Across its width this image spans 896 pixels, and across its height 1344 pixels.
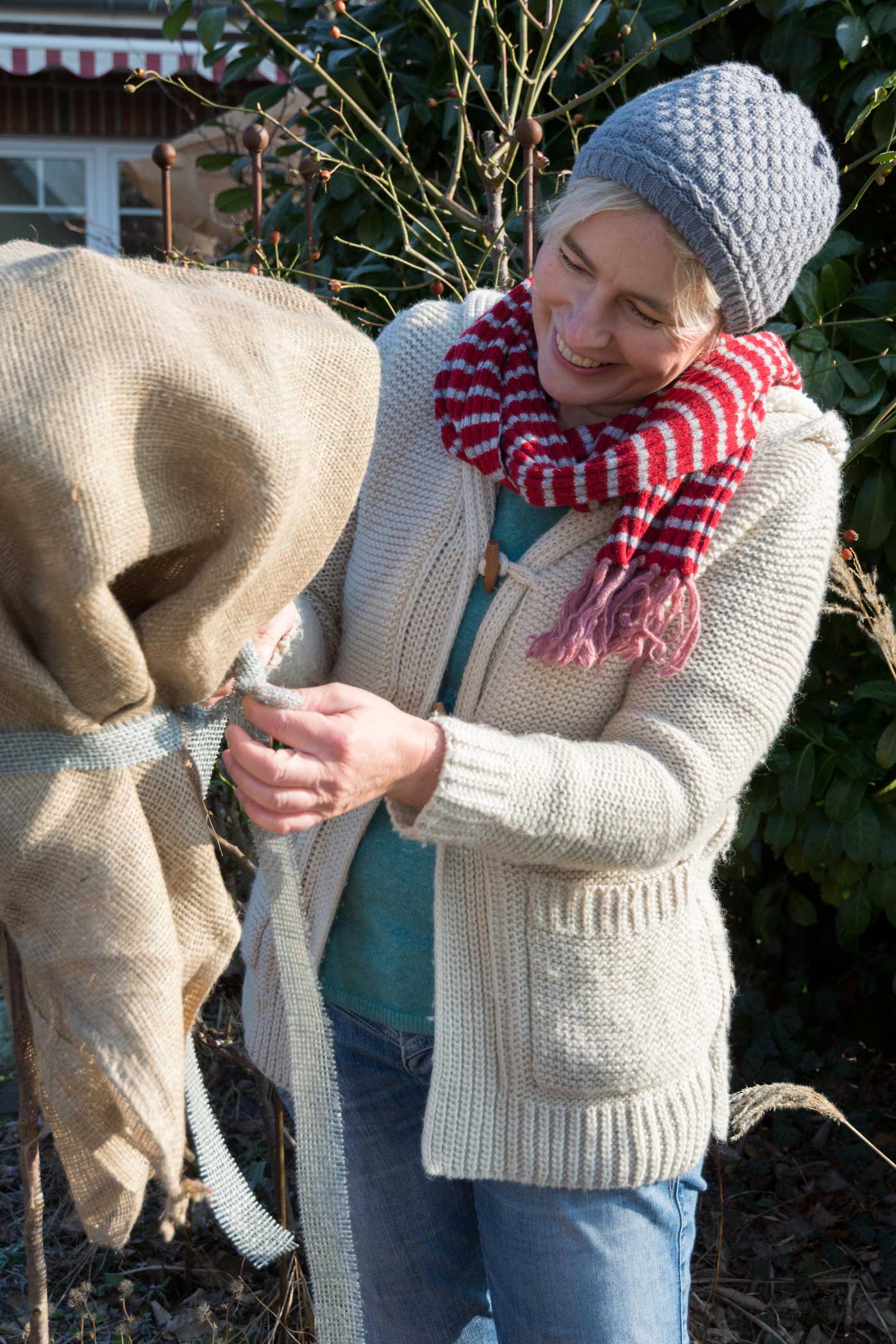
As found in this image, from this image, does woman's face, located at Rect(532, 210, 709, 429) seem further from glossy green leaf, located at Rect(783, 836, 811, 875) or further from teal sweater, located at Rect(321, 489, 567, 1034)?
glossy green leaf, located at Rect(783, 836, 811, 875)

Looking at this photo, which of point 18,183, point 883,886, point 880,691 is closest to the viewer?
point 880,691

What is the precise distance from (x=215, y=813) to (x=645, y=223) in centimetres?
166

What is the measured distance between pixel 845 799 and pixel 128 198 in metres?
8.60

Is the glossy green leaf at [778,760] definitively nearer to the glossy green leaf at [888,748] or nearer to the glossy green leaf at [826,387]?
the glossy green leaf at [888,748]

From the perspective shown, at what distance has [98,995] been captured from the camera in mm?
1074

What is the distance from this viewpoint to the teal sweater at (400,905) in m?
1.61

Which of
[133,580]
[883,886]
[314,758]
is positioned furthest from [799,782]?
[133,580]

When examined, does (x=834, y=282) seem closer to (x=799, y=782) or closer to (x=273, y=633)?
(x=799, y=782)

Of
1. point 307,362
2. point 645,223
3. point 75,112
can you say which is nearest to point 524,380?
point 645,223

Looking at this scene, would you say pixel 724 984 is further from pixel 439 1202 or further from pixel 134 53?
pixel 134 53

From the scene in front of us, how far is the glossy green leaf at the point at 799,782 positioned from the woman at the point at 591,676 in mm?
1150

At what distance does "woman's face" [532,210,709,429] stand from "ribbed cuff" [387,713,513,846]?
1.50 ft

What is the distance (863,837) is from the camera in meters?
2.78

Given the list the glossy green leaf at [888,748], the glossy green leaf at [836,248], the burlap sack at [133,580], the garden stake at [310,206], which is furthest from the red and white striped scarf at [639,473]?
the glossy green leaf at [888,748]
